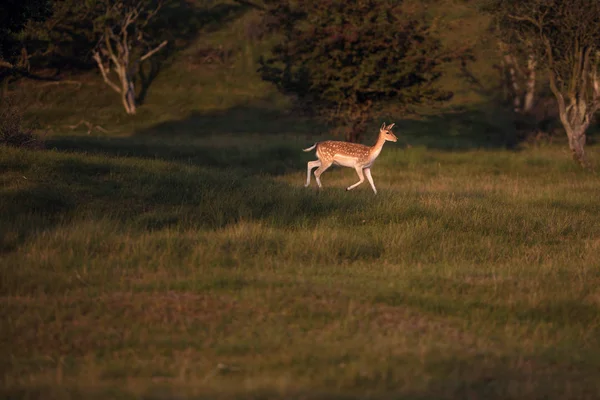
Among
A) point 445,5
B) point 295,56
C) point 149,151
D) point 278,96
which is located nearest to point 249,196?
point 149,151

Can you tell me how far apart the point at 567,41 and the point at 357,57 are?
265 inches

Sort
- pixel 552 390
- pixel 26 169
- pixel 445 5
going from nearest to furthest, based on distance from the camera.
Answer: pixel 552 390, pixel 26 169, pixel 445 5

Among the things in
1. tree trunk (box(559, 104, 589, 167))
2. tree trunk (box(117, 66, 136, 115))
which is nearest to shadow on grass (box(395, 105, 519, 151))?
tree trunk (box(559, 104, 589, 167))

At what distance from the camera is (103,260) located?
9.14m

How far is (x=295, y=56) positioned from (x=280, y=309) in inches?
803

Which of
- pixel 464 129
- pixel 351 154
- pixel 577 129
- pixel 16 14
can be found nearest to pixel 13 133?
pixel 16 14

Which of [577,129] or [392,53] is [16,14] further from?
[577,129]

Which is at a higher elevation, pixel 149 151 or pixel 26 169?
pixel 26 169

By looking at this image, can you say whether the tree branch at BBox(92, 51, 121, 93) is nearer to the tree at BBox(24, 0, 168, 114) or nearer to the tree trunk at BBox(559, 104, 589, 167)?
the tree at BBox(24, 0, 168, 114)

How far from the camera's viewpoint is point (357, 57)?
26.2 m

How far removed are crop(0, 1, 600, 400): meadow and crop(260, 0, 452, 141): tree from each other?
9022 millimetres

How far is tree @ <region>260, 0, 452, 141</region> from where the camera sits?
2578cm

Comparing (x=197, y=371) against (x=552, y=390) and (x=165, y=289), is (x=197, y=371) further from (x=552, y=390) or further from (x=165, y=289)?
(x=552, y=390)

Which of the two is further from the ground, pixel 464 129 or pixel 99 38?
pixel 99 38
